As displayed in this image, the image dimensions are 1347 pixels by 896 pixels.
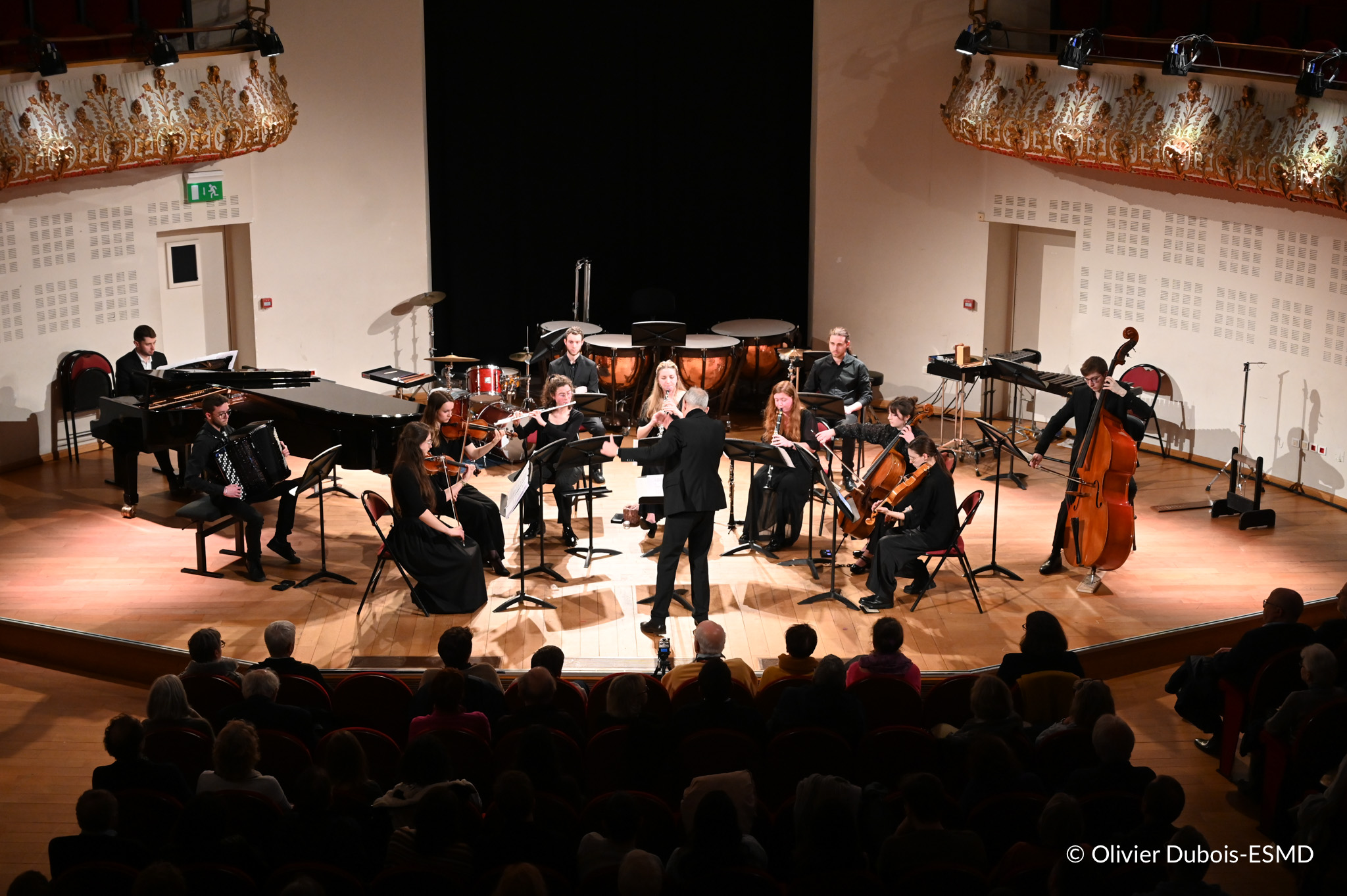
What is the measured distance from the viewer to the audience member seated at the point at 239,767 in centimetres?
479

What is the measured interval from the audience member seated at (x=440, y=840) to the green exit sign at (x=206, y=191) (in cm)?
984

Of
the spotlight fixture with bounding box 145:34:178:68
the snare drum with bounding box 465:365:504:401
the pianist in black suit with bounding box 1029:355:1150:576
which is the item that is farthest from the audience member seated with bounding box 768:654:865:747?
the spotlight fixture with bounding box 145:34:178:68

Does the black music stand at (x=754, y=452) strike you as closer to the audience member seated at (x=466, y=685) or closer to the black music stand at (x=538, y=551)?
the black music stand at (x=538, y=551)

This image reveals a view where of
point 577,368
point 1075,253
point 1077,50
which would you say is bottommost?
point 577,368

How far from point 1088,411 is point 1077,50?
12.4ft

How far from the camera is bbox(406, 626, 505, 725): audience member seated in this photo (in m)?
5.63

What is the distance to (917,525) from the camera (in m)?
8.52

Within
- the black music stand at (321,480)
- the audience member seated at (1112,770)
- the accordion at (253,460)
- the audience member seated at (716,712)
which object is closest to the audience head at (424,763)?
the audience member seated at (716,712)

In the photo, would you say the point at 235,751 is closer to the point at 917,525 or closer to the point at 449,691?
the point at 449,691

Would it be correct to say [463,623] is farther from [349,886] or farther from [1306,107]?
[1306,107]

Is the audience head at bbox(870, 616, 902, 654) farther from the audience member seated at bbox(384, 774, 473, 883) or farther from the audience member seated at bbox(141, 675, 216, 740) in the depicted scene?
the audience member seated at bbox(141, 675, 216, 740)

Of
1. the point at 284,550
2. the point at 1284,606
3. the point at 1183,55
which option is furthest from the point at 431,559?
the point at 1183,55

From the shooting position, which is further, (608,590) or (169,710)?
(608,590)

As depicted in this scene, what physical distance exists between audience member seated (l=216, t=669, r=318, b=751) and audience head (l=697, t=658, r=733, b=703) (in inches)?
66.9
